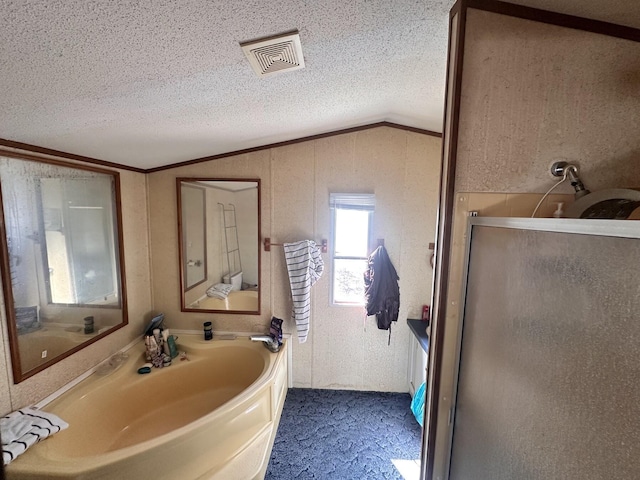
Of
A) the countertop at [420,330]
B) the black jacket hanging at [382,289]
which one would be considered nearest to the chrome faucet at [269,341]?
the black jacket hanging at [382,289]

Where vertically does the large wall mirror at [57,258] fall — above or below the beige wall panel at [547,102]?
below

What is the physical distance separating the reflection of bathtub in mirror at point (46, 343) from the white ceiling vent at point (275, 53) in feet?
6.28

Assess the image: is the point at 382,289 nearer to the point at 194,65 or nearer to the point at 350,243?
the point at 350,243

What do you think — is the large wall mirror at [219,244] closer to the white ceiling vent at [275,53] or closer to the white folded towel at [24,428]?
the white folded towel at [24,428]

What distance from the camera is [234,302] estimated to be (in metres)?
2.52

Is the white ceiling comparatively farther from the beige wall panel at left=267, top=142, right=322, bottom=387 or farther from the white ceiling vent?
the beige wall panel at left=267, top=142, right=322, bottom=387

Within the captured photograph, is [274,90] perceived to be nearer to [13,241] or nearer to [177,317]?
[13,241]

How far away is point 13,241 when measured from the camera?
4.60ft

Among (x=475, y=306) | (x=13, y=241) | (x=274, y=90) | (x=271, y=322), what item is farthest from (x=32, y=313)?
(x=475, y=306)

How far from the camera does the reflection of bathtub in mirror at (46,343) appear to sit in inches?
58.0

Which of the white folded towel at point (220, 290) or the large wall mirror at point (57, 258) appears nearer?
the large wall mirror at point (57, 258)

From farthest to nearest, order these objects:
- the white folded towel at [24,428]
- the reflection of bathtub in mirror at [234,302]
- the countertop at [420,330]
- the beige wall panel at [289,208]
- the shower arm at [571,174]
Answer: the reflection of bathtub in mirror at [234,302], the beige wall panel at [289,208], the countertop at [420,330], the white folded towel at [24,428], the shower arm at [571,174]

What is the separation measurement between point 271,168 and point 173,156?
2.67ft

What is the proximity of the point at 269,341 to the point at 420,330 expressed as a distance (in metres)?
1.33
